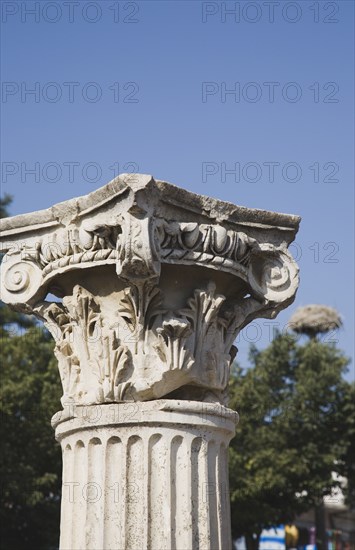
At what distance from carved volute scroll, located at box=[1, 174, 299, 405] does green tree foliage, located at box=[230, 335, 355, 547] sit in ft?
53.9

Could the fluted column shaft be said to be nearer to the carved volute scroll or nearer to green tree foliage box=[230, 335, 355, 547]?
the carved volute scroll

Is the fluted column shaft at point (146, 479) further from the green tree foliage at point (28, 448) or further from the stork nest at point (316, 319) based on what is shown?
the stork nest at point (316, 319)

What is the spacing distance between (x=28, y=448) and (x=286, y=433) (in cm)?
761

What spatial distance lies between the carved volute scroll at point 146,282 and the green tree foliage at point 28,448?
13.1m

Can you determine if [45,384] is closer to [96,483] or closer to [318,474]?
[318,474]

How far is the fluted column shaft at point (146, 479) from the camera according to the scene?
4.73 m

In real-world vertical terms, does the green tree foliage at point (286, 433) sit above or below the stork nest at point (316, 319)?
below

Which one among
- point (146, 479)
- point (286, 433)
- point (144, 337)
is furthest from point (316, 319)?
point (146, 479)

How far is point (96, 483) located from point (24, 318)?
1830cm

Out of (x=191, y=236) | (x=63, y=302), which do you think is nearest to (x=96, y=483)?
(x=63, y=302)

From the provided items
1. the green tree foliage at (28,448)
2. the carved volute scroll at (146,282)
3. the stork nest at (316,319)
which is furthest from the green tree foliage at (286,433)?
the carved volute scroll at (146,282)

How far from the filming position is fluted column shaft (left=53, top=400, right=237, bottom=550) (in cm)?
473

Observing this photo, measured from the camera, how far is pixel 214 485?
4988 mm

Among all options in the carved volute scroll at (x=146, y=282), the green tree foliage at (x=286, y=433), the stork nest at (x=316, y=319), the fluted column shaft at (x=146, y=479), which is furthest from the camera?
the stork nest at (x=316, y=319)
